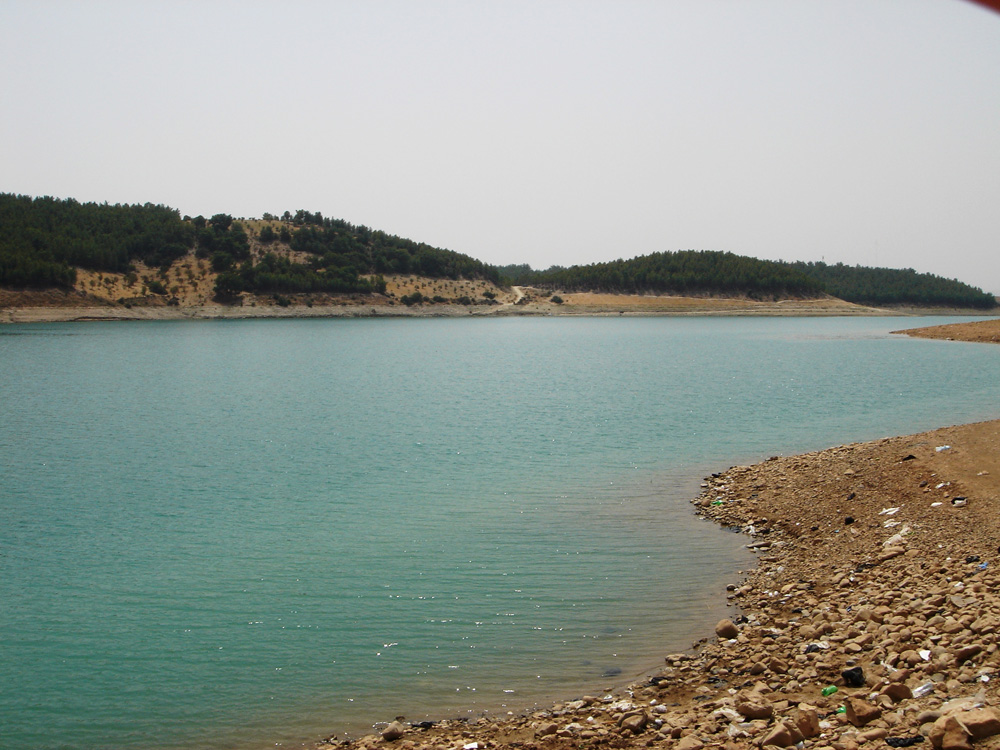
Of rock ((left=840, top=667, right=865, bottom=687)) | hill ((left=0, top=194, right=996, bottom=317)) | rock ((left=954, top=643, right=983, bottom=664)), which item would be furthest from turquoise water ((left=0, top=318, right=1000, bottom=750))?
hill ((left=0, top=194, right=996, bottom=317))

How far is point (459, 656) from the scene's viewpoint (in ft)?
27.4

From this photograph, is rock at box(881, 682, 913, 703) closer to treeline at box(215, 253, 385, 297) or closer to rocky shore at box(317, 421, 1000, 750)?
rocky shore at box(317, 421, 1000, 750)

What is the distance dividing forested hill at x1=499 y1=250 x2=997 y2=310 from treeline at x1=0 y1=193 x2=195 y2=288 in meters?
70.1

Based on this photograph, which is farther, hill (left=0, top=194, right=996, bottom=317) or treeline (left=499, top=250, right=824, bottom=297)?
treeline (left=499, top=250, right=824, bottom=297)

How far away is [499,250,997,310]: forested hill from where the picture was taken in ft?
480

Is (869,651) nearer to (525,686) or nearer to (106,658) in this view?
(525,686)

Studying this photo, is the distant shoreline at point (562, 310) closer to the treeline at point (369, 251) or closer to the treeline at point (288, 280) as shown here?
the treeline at point (288, 280)

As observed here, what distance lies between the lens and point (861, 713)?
18.4 feet

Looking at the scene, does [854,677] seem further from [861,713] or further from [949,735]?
[949,735]

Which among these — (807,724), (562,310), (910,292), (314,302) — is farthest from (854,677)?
(910,292)

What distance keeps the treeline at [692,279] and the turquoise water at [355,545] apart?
117 m

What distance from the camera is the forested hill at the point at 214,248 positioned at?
102 m

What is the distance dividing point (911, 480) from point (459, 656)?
8.47 meters

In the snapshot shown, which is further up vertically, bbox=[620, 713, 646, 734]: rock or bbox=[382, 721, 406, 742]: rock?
bbox=[620, 713, 646, 734]: rock
